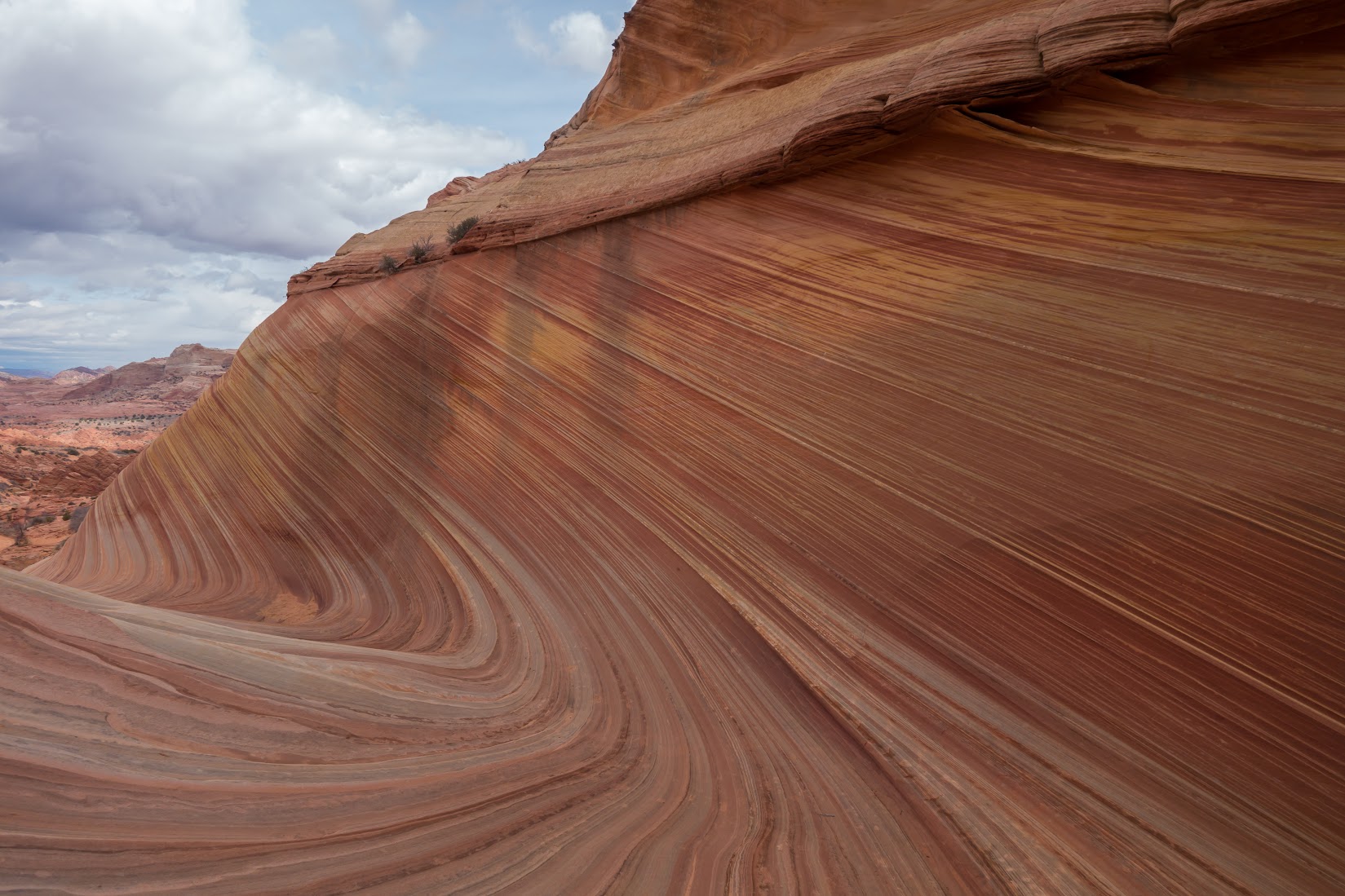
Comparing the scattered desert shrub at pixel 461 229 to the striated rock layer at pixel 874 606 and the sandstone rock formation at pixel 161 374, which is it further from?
the sandstone rock formation at pixel 161 374

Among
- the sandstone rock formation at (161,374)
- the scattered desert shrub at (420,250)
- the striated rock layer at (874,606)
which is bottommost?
the striated rock layer at (874,606)

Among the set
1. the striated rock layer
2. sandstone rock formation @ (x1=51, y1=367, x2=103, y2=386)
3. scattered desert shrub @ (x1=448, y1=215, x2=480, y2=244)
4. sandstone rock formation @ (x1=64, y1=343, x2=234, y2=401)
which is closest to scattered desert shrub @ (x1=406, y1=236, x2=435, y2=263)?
scattered desert shrub @ (x1=448, y1=215, x2=480, y2=244)

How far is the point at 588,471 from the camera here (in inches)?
262

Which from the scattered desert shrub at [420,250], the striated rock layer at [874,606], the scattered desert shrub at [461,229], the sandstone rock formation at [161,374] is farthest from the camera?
the sandstone rock formation at [161,374]

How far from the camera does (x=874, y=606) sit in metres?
4.65

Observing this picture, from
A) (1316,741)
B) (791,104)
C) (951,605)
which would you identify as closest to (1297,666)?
(1316,741)

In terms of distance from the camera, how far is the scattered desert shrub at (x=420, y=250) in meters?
9.89

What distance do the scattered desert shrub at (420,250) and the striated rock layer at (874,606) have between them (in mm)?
4543

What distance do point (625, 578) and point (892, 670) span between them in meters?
2.35

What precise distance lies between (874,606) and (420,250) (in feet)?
27.5

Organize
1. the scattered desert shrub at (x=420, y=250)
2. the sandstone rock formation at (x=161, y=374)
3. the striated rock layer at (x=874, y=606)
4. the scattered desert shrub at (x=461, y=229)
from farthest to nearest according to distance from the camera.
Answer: the sandstone rock formation at (x=161, y=374)
the scattered desert shrub at (x=420, y=250)
the scattered desert shrub at (x=461, y=229)
the striated rock layer at (x=874, y=606)

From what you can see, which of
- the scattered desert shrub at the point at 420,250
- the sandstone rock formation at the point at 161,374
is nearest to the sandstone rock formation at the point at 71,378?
the sandstone rock formation at the point at 161,374

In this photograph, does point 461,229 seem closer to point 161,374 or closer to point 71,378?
point 161,374

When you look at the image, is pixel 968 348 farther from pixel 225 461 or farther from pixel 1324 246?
pixel 225 461
